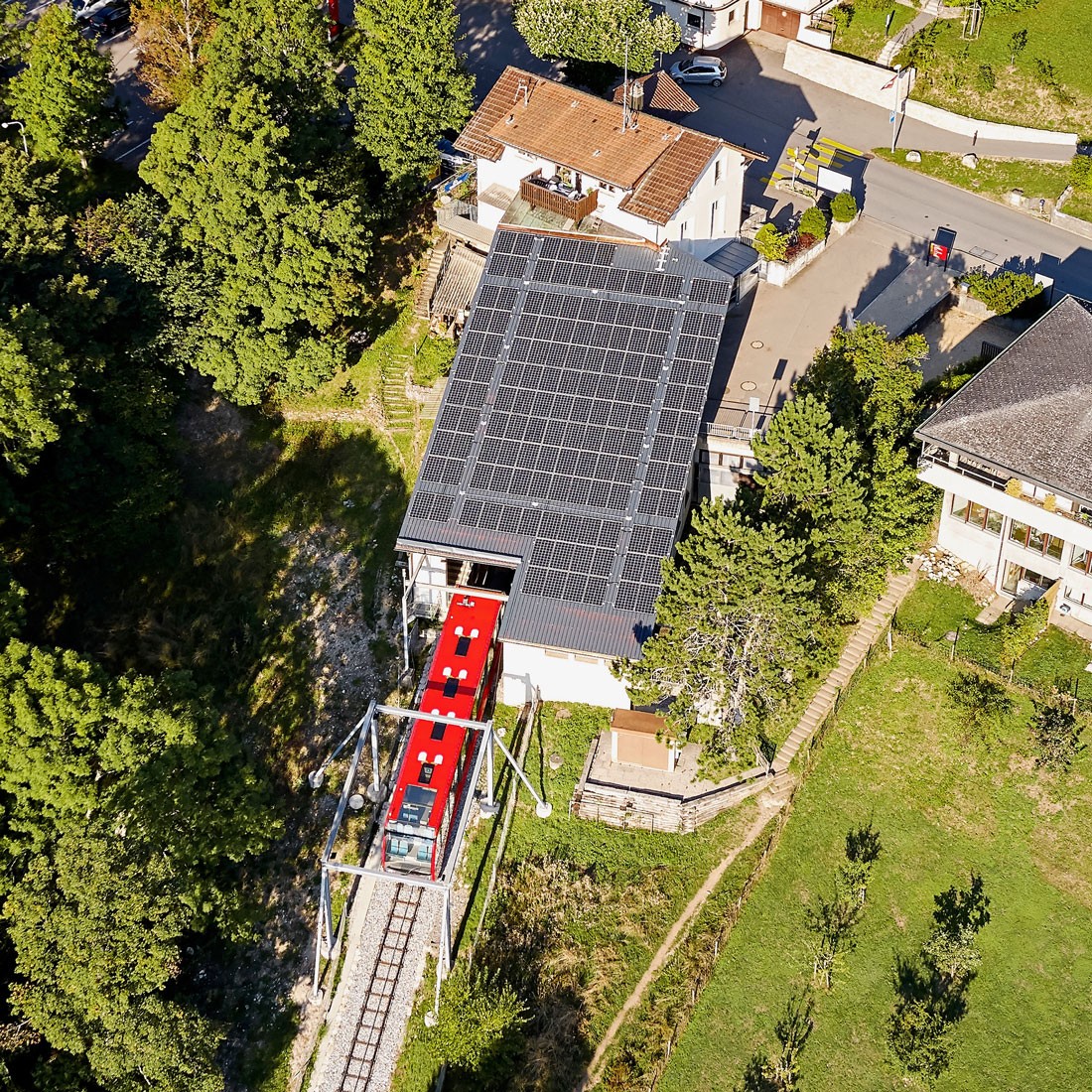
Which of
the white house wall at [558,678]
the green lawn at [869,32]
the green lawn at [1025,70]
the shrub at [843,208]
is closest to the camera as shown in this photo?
the white house wall at [558,678]

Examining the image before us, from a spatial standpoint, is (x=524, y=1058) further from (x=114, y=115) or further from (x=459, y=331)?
(x=114, y=115)

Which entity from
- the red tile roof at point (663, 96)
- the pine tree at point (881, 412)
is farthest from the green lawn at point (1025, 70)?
the pine tree at point (881, 412)

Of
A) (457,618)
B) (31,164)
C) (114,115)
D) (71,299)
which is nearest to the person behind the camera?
(457,618)

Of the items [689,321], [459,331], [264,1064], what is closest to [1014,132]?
[689,321]

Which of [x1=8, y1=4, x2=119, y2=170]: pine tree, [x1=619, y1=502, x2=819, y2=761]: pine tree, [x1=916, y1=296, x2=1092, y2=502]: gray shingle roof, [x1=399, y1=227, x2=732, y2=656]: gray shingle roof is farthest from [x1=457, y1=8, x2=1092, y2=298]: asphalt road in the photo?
[x1=619, y1=502, x2=819, y2=761]: pine tree

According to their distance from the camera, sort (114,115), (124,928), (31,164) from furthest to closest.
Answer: (114,115) → (31,164) → (124,928)

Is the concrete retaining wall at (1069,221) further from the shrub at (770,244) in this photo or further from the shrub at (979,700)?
the shrub at (979,700)
